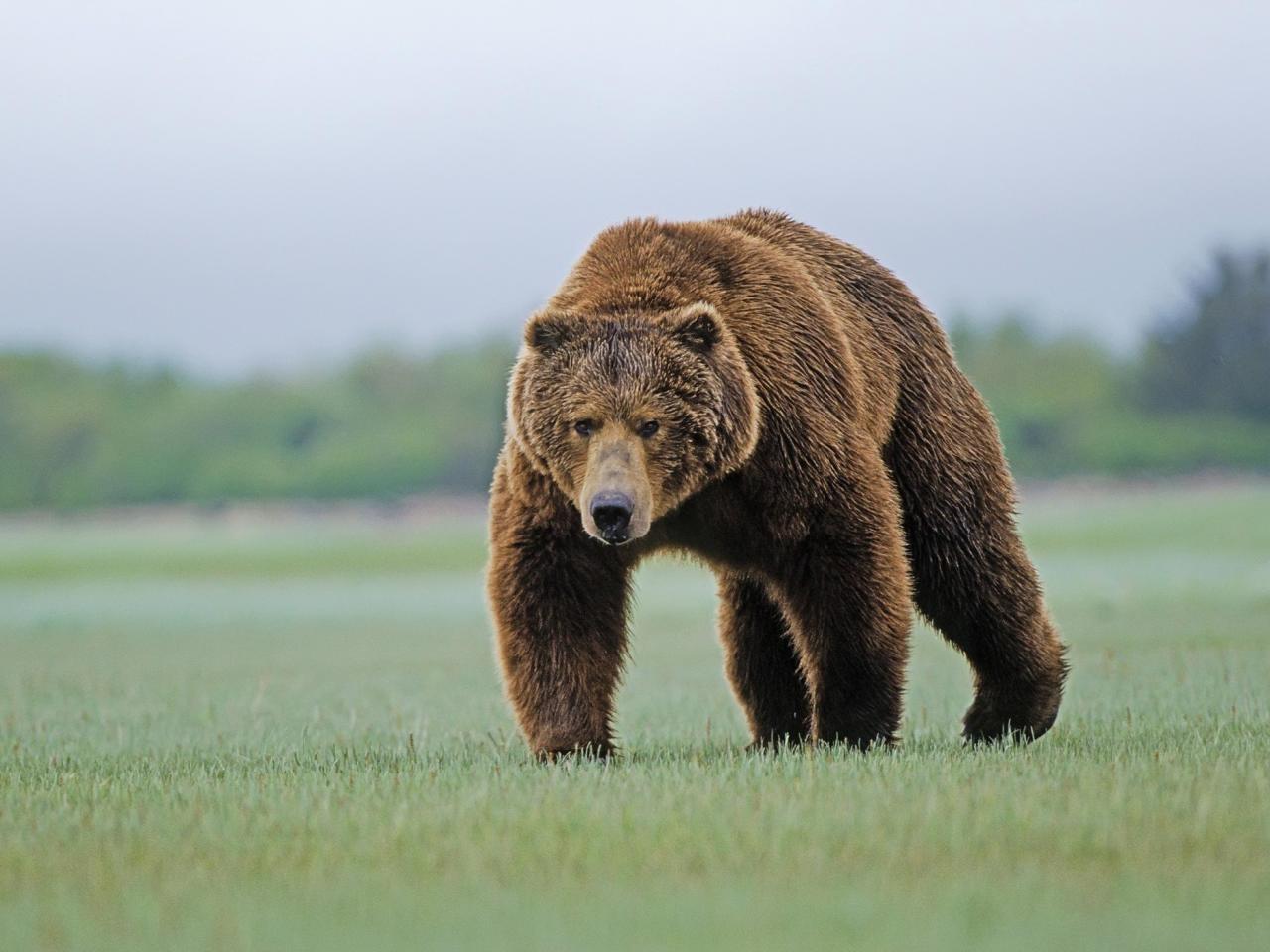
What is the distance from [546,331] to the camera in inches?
256

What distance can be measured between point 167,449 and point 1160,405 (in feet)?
78.0

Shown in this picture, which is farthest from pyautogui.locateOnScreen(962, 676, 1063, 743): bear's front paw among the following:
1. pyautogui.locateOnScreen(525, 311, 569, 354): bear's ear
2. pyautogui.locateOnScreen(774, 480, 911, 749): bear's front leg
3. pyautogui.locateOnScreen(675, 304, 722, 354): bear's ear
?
pyautogui.locateOnScreen(525, 311, 569, 354): bear's ear

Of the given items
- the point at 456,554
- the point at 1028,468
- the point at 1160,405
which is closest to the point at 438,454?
the point at 456,554

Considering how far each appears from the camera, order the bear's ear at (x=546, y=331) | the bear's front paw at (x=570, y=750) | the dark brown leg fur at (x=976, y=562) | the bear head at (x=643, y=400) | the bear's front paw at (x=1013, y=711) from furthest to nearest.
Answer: the bear's front paw at (x=1013, y=711) → the dark brown leg fur at (x=976, y=562) → the bear's front paw at (x=570, y=750) → the bear's ear at (x=546, y=331) → the bear head at (x=643, y=400)

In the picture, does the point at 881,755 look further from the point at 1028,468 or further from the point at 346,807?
the point at 1028,468

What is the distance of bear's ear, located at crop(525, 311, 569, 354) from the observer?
6496mm

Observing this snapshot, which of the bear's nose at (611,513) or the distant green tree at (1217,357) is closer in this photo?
the bear's nose at (611,513)

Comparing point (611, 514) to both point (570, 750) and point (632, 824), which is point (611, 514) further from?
point (632, 824)

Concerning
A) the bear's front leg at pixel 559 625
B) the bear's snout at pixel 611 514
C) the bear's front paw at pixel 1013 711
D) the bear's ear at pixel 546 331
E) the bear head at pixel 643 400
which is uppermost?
the bear's ear at pixel 546 331

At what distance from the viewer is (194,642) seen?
60.5 ft

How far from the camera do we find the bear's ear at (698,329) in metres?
6.45

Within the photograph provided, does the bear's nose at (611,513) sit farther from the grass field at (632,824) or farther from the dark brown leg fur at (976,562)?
the dark brown leg fur at (976,562)

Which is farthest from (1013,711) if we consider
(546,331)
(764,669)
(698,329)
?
(546,331)

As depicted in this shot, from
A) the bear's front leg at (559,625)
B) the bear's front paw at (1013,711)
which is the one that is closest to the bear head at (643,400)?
the bear's front leg at (559,625)
